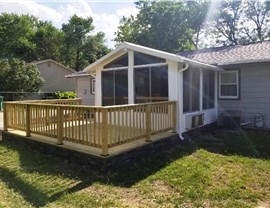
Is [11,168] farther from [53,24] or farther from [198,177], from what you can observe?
[53,24]

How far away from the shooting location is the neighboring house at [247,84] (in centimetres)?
962

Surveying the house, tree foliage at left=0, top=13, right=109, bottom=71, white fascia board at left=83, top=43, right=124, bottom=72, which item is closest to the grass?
the house

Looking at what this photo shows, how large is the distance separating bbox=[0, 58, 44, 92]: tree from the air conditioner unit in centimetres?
1802

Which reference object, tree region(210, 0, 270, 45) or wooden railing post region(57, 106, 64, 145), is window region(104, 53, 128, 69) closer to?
wooden railing post region(57, 106, 64, 145)

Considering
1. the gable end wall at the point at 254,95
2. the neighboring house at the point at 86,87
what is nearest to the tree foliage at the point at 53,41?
the neighboring house at the point at 86,87

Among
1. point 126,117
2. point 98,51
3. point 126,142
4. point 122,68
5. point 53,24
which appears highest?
point 53,24

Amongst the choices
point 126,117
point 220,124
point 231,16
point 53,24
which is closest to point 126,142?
point 126,117

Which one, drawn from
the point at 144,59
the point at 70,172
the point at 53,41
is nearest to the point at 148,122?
the point at 70,172

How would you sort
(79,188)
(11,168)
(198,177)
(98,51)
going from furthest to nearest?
(98,51), (11,168), (198,177), (79,188)

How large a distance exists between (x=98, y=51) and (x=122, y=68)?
35.1 metres

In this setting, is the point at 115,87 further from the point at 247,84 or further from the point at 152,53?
the point at 247,84

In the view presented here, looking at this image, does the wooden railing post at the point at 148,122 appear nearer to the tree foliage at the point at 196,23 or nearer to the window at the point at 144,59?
the window at the point at 144,59

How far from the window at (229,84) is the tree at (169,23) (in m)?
17.0

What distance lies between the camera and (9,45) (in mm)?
38594
